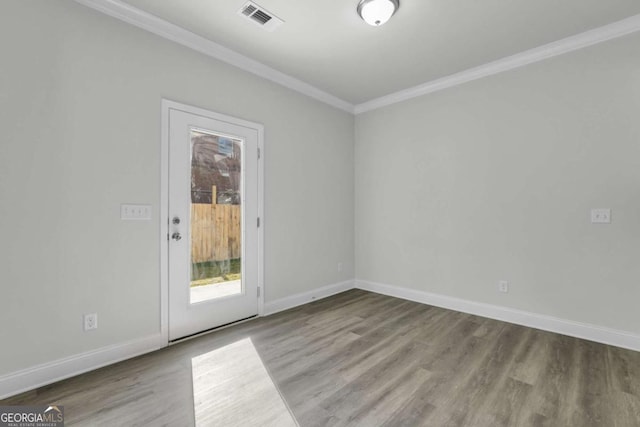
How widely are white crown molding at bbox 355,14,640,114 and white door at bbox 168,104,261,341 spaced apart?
2.20 meters

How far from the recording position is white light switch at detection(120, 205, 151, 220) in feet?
7.83

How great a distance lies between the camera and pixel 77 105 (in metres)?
2.17

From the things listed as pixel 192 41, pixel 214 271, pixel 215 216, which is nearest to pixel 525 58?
pixel 192 41

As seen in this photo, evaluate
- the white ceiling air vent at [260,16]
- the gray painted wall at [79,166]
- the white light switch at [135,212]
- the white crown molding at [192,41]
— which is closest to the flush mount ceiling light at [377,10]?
the white ceiling air vent at [260,16]

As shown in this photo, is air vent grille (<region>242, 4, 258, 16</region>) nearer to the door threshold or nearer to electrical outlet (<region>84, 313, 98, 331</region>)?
electrical outlet (<region>84, 313, 98, 331</region>)

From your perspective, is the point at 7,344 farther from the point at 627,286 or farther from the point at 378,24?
the point at 627,286

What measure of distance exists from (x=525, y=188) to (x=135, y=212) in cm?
385

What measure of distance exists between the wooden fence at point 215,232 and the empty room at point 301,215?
23 mm

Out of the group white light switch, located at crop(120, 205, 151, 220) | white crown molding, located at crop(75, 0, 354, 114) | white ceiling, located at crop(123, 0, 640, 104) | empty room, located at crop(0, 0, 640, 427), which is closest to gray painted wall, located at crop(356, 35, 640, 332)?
empty room, located at crop(0, 0, 640, 427)

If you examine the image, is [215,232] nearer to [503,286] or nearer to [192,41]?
[192,41]

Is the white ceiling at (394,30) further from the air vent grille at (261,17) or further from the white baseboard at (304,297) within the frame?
the white baseboard at (304,297)

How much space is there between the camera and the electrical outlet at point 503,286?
3201 millimetres

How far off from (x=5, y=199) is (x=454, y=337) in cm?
375

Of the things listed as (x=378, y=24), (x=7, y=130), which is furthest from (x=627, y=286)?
(x=7, y=130)
